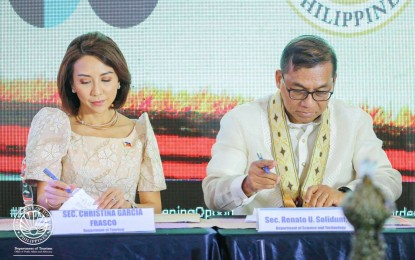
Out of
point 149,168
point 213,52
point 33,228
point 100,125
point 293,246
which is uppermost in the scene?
point 213,52

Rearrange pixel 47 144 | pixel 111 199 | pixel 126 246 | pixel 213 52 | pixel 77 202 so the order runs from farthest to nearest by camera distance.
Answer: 1. pixel 213 52
2. pixel 47 144
3. pixel 111 199
4. pixel 77 202
5. pixel 126 246

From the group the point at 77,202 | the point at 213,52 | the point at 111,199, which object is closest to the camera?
the point at 77,202

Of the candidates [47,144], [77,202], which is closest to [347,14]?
[47,144]

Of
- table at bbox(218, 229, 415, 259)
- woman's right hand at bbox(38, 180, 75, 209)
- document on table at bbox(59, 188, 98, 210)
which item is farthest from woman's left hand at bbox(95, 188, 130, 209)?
table at bbox(218, 229, 415, 259)

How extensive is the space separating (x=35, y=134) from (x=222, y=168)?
86 cm

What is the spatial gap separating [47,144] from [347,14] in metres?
2.16

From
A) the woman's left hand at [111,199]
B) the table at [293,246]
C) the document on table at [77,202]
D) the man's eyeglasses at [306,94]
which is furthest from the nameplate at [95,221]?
the man's eyeglasses at [306,94]

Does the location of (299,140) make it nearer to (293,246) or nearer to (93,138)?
(93,138)

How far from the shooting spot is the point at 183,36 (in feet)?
14.6

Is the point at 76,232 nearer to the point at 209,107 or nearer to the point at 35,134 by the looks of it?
the point at 35,134

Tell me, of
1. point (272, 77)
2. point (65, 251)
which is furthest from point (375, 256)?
point (272, 77)

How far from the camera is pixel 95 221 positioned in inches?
88.3

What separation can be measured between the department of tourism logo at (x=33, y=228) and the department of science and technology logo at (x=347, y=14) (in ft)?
8.40

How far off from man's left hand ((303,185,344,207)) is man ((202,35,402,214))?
1.11ft
